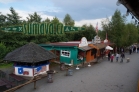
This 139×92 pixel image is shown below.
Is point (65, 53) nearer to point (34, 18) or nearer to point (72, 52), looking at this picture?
point (72, 52)

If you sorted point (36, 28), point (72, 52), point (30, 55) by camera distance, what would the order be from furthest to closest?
point (72, 52)
point (36, 28)
point (30, 55)

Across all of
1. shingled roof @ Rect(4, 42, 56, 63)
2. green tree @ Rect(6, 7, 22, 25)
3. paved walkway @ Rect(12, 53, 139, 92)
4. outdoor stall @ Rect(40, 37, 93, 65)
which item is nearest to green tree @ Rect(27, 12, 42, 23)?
green tree @ Rect(6, 7, 22, 25)

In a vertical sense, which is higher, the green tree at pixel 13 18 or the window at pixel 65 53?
the green tree at pixel 13 18

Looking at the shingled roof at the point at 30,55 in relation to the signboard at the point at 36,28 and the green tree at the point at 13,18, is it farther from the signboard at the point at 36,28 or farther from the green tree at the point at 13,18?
the green tree at the point at 13,18

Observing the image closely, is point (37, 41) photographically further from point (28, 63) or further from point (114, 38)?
point (114, 38)

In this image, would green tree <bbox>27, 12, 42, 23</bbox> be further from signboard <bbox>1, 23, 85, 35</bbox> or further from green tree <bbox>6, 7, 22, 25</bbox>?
signboard <bbox>1, 23, 85, 35</bbox>

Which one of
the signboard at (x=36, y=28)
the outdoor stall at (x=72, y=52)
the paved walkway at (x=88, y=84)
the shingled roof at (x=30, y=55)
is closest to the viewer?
the paved walkway at (x=88, y=84)

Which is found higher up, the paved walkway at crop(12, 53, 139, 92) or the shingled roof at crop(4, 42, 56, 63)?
the shingled roof at crop(4, 42, 56, 63)

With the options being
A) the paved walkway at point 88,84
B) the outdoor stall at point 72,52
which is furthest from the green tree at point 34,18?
the paved walkway at point 88,84

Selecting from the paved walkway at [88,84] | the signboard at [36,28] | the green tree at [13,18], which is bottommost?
the paved walkway at [88,84]

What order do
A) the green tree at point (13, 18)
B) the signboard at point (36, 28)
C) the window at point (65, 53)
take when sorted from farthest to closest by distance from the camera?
the green tree at point (13, 18), the window at point (65, 53), the signboard at point (36, 28)

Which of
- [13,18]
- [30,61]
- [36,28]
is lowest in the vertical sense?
[30,61]

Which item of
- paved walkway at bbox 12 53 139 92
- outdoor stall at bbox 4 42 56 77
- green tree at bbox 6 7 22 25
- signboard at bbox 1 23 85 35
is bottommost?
paved walkway at bbox 12 53 139 92

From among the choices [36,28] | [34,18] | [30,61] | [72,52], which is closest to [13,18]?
[34,18]
